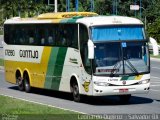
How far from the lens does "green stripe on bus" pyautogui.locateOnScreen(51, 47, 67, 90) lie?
22562mm

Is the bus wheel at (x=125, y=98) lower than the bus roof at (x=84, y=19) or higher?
lower

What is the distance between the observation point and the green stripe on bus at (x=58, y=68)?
888 inches

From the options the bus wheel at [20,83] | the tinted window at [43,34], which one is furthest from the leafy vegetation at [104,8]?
the bus wheel at [20,83]

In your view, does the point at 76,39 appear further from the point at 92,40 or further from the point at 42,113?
the point at 42,113

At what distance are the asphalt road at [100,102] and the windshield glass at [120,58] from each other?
1.15 m

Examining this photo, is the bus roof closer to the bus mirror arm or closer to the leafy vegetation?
→ the bus mirror arm

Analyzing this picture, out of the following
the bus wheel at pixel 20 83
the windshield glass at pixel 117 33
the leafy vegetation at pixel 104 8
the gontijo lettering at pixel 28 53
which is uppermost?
the windshield glass at pixel 117 33

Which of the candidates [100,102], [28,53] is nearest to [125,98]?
[100,102]

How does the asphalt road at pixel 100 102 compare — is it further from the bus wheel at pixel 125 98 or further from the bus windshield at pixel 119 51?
the bus windshield at pixel 119 51

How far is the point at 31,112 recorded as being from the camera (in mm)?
16500

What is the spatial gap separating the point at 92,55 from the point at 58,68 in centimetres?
403

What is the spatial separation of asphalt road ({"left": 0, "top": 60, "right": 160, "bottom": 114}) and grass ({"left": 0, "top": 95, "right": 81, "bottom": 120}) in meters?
1.27

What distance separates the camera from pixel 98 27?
66.9ft

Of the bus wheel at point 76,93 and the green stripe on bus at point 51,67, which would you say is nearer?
the bus wheel at point 76,93
